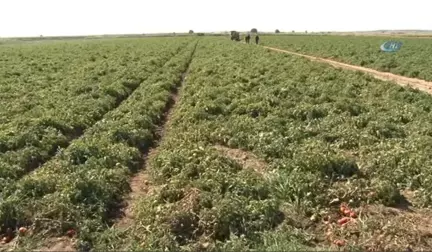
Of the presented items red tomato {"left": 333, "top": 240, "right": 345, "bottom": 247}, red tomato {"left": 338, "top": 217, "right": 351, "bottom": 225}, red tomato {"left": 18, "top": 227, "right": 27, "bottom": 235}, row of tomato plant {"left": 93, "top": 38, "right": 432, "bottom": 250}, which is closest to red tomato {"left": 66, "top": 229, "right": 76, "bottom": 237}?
row of tomato plant {"left": 93, "top": 38, "right": 432, "bottom": 250}

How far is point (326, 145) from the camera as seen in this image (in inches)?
420

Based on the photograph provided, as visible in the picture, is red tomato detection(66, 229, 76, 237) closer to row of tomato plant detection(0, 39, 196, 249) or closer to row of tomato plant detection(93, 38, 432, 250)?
row of tomato plant detection(0, 39, 196, 249)

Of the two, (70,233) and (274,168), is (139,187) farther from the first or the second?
(274,168)

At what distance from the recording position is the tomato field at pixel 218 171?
6637mm

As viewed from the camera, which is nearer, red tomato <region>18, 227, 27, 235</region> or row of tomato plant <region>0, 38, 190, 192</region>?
red tomato <region>18, 227, 27, 235</region>

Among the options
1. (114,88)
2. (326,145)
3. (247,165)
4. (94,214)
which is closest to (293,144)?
(326,145)

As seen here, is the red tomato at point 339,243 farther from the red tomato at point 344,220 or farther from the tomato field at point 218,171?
the red tomato at point 344,220

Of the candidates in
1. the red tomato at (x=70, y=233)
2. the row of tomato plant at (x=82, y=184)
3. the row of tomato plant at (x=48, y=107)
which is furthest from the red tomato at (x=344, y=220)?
the row of tomato plant at (x=48, y=107)

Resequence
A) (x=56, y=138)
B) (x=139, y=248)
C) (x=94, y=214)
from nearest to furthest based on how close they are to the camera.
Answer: (x=139, y=248) → (x=94, y=214) → (x=56, y=138)

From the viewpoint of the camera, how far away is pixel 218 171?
8.62 m

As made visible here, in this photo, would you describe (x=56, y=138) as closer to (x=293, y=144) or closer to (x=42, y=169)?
(x=42, y=169)

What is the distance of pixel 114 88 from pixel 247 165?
33.8 feet

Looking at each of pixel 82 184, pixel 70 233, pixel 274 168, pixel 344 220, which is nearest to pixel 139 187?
pixel 82 184

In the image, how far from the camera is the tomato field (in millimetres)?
6637
